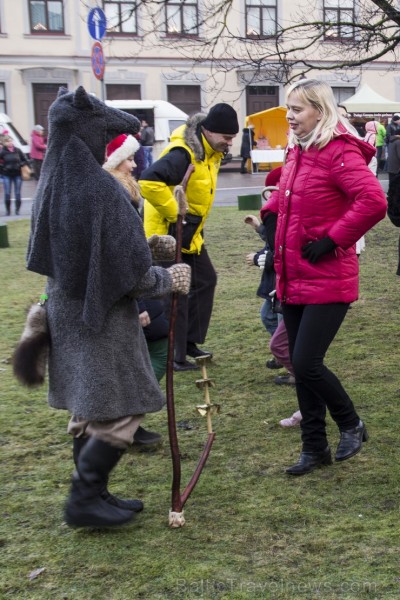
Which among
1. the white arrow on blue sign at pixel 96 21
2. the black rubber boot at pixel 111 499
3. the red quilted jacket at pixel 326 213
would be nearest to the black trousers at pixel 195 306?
the red quilted jacket at pixel 326 213

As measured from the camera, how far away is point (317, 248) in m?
4.01

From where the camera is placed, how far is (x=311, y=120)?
4.08 meters

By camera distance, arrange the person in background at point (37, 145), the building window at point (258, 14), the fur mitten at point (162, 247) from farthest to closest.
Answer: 1. the building window at point (258, 14)
2. the person in background at point (37, 145)
3. the fur mitten at point (162, 247)

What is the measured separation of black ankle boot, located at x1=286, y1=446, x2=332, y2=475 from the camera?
14.2 feet

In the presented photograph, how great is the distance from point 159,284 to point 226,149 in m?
2.55

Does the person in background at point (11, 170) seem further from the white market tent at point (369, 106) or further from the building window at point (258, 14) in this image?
the building window at point (258, 14)

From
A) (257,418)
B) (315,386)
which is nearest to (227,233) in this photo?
(257,418)

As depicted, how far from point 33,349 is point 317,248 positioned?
1343mm

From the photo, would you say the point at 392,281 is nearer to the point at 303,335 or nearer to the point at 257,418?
the point at 257,418

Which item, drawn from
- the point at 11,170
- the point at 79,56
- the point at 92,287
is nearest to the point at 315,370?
the point at 92,287

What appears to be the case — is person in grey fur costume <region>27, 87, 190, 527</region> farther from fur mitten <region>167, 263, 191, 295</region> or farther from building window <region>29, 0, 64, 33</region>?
building window <region>29, 0, 64, 33</region>

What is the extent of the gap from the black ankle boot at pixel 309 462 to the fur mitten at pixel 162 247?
123cm

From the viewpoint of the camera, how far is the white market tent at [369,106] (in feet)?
100

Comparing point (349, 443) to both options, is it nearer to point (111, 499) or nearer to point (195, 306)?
point (111, 499)
